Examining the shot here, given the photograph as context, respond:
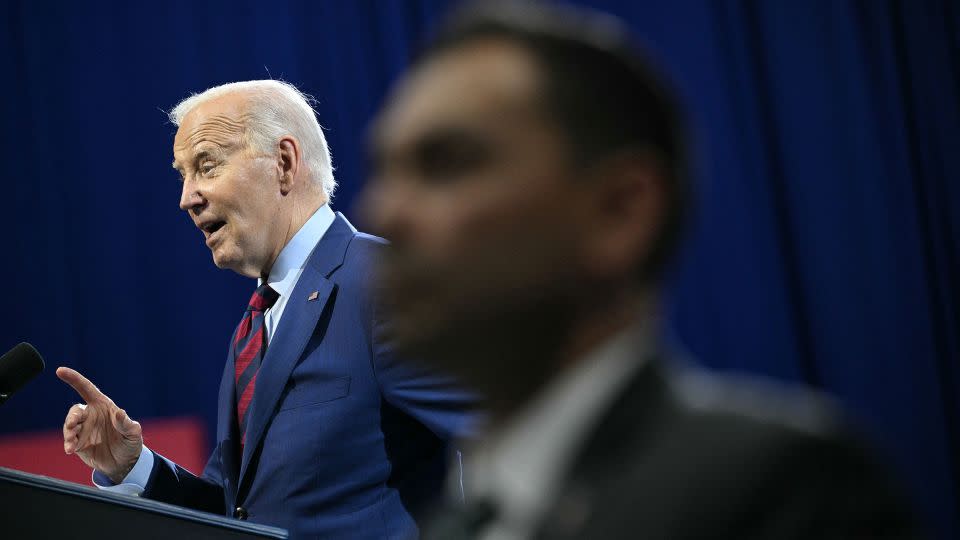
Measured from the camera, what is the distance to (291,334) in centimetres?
178

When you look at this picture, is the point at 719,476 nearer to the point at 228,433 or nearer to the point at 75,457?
the point at 228,433

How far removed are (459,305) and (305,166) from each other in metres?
1.67

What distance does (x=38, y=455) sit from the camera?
10.8ft

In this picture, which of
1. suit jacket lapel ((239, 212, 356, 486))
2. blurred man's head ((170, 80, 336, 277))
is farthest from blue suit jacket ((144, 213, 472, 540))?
blurred man's head ((170, 80, 336, 277))

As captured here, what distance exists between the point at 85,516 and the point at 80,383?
531 millimetres

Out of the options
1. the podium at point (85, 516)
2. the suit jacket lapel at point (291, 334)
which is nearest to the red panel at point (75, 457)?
the suit jacket lapel at point (291, 334)

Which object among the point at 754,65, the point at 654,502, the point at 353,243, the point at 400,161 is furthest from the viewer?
the point at 754,65

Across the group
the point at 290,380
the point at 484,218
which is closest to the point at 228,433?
the point at 290,380

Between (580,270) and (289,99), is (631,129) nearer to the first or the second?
(580,270)

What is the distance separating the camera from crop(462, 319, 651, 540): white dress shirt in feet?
1.48

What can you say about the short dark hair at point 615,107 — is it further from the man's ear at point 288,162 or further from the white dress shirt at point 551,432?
the man's ear at point 288,162

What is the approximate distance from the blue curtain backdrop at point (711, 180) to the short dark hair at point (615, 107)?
3008 mm

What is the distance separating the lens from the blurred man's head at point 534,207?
1.56 feet

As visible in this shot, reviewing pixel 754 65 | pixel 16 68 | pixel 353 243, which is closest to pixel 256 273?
pixel 353 243
